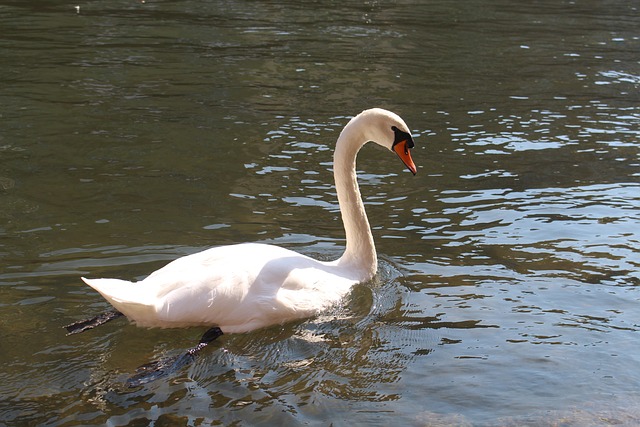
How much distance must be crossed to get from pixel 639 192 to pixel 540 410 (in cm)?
475

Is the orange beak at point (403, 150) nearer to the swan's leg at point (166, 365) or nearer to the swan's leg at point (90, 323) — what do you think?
the swan's leg at point (166, 365)

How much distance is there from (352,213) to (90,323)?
215cm

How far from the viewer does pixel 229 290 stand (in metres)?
5.75

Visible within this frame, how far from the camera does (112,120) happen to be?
10.9 m

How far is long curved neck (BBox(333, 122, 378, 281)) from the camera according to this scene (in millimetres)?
6781

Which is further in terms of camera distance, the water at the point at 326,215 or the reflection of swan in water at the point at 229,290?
the reflection of swan in water at the point at 229,290

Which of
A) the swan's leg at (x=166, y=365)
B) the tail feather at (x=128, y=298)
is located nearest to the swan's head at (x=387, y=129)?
the swan's leg at (x=166, y=365)

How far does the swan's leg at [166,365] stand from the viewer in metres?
5.27

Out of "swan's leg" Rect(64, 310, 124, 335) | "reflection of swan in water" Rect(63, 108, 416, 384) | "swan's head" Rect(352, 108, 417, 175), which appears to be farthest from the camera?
"swan's head" Rect(352, 108, 417, 175)

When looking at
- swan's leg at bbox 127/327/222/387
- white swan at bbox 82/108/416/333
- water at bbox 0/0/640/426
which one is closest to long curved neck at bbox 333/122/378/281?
white swan at bbox 82/108/416/333

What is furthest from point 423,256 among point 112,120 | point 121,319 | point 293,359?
point 112,120

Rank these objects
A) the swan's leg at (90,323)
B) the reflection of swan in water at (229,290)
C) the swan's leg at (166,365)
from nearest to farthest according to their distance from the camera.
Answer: the swan's leg at (166,365)
the reflection of swan in water at (229,290)
the swan's leg at (90,323)

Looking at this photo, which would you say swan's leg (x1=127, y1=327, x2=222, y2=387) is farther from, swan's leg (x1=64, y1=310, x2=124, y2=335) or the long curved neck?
the long curved neck

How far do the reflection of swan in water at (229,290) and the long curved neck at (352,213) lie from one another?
102 mm
